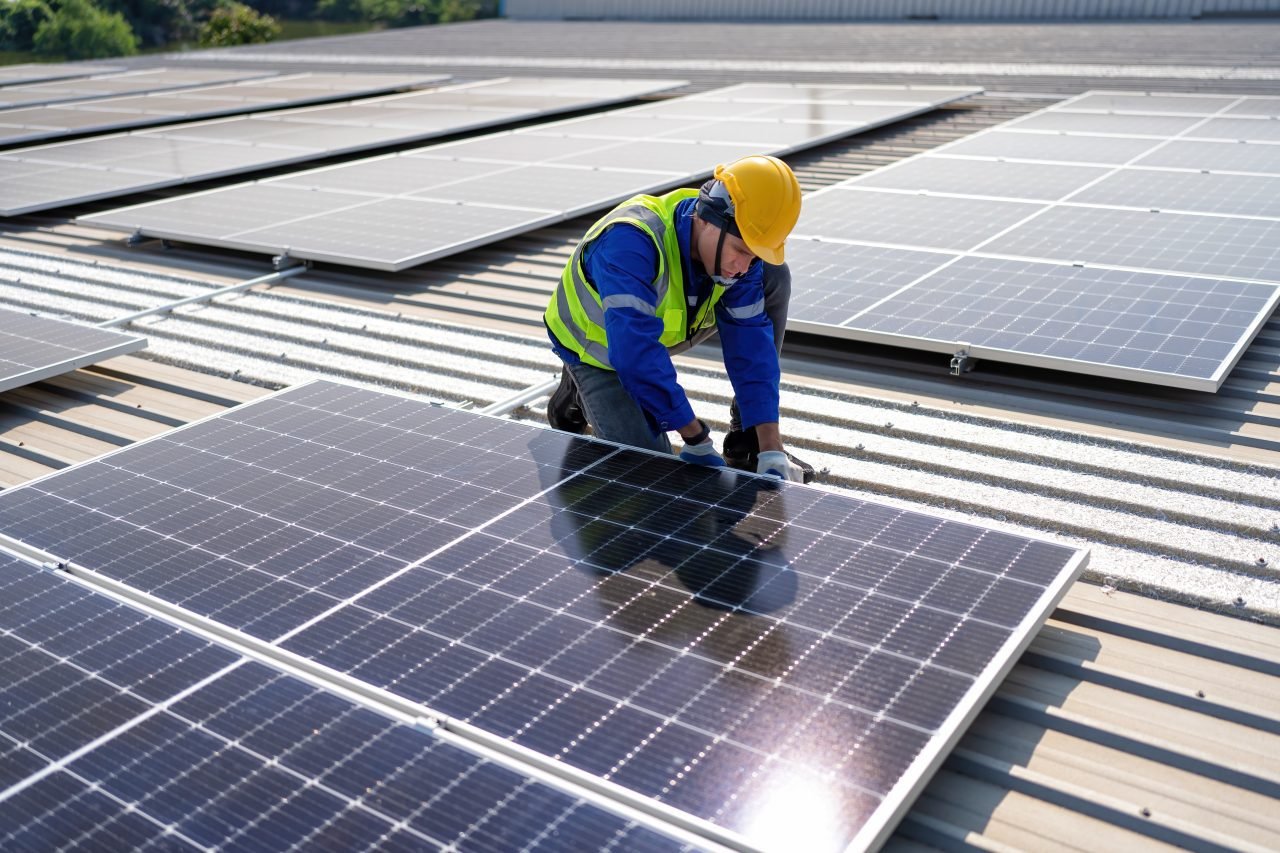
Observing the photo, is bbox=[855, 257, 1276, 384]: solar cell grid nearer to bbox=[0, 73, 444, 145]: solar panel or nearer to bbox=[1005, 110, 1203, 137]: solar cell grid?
bbox=[1005, 110, 1203, 137]: solar cell grid

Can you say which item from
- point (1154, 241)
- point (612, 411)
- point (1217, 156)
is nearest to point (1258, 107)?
point (1217, 156)

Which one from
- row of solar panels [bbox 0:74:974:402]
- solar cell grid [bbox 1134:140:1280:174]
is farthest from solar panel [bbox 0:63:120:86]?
solar cell grid [bbox 1134:140:1280:174]

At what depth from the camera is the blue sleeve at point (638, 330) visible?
6480 mm

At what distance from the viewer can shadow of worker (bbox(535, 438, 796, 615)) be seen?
534 cm

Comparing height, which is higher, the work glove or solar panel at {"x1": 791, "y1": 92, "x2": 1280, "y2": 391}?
solar panel at {"x1": 791, "y1": 92, "x2": 1280, "y2": 391}

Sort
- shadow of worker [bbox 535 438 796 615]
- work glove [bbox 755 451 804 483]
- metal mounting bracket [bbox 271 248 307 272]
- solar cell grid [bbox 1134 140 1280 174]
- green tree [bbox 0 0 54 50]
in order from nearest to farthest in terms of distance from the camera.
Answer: shadow of worker [bbox 535 438 796 615] < work glove [bbox 755 451 804 483] < metal mounting bracket [bbox 271 248 307 272] < solar cell grid [bbox 1134 140 1280 174] < green tree [bbox 0 0 54 50]

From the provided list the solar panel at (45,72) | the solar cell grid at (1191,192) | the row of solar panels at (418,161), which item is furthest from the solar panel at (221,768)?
the solar panel at (45,72)

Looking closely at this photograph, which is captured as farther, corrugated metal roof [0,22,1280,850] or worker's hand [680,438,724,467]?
worker's hand [680,438,724,467]

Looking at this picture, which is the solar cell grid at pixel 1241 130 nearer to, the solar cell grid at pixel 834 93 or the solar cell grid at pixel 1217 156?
the solar cell grid at pixel 1217 156

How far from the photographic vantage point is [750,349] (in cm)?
→ 720

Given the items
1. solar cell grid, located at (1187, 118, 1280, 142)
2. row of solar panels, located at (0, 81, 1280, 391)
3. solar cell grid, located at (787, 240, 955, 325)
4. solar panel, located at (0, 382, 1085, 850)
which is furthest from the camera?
solar cell grid, located at (1187, 118, 1280, 142)

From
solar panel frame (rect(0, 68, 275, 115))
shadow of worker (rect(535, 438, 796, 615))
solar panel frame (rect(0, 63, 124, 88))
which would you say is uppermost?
solar panel frame (rect(0, 63, 124, 88))

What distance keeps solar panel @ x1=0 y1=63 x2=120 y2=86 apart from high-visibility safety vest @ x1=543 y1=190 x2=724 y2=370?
27051 millimetres

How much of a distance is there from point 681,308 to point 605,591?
234 cm
